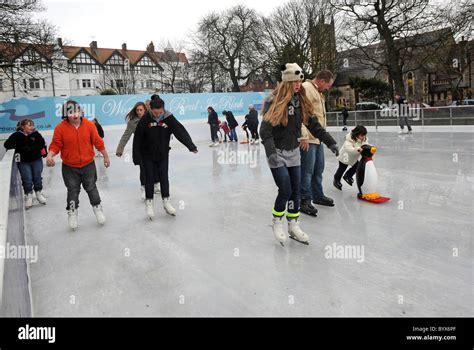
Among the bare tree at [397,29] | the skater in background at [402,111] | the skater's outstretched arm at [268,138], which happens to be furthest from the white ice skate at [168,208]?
the bare tree at [397,29]

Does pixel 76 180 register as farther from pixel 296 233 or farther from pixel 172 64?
pixel 172 64

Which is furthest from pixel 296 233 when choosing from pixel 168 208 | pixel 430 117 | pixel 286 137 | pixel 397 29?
pixel 397 29

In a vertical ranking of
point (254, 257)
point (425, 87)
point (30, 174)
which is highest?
point (425, 87)

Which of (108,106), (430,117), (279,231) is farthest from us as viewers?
(430,117)

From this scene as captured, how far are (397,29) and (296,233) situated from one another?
23948 millimetres

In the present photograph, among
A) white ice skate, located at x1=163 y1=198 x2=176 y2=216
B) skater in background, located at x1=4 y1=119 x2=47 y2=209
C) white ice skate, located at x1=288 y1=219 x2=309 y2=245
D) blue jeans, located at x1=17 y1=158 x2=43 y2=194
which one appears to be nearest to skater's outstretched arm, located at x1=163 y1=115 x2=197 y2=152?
white ice skate, located at x1=163 y1=198 x2=176 y2=216

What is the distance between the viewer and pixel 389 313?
2346mm

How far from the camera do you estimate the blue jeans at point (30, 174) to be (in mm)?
5809

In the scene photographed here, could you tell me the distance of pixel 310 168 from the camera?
4.58 meters

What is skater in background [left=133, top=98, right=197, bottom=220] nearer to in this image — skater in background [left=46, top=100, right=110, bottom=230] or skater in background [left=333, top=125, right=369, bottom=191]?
skater in background [left=46, top=100, right=110, bottom=230]

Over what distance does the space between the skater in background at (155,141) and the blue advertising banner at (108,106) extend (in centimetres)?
1003

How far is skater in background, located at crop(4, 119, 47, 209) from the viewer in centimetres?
575

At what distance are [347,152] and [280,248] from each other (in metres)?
2.55

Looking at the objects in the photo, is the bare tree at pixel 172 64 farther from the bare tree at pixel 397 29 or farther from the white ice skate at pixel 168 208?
the white ice skate at pixel 168 208
